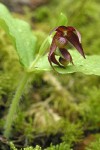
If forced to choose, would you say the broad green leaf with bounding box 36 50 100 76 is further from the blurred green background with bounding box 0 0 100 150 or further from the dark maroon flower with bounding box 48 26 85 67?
the blurred green background with bounding box 0 0 100 150

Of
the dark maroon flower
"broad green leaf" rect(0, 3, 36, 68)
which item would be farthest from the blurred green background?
the dark maroon flower

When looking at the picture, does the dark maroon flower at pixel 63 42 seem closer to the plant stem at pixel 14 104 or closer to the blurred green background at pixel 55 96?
the plant stem at pixel 14 104

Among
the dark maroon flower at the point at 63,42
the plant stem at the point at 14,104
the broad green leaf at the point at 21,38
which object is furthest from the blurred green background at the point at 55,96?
the dark maroon flower at the point at 63,42

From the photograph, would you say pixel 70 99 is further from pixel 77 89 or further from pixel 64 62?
pixel 64 62

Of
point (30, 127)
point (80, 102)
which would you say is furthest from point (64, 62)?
point (80, 102)

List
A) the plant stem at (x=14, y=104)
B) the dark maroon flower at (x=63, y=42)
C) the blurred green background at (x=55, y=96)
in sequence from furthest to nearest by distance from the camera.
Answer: the blurred green background at (x=55, y=96), the plant stem at (x=14, y=104), the dark maroon flower at (x=63, y=42)
